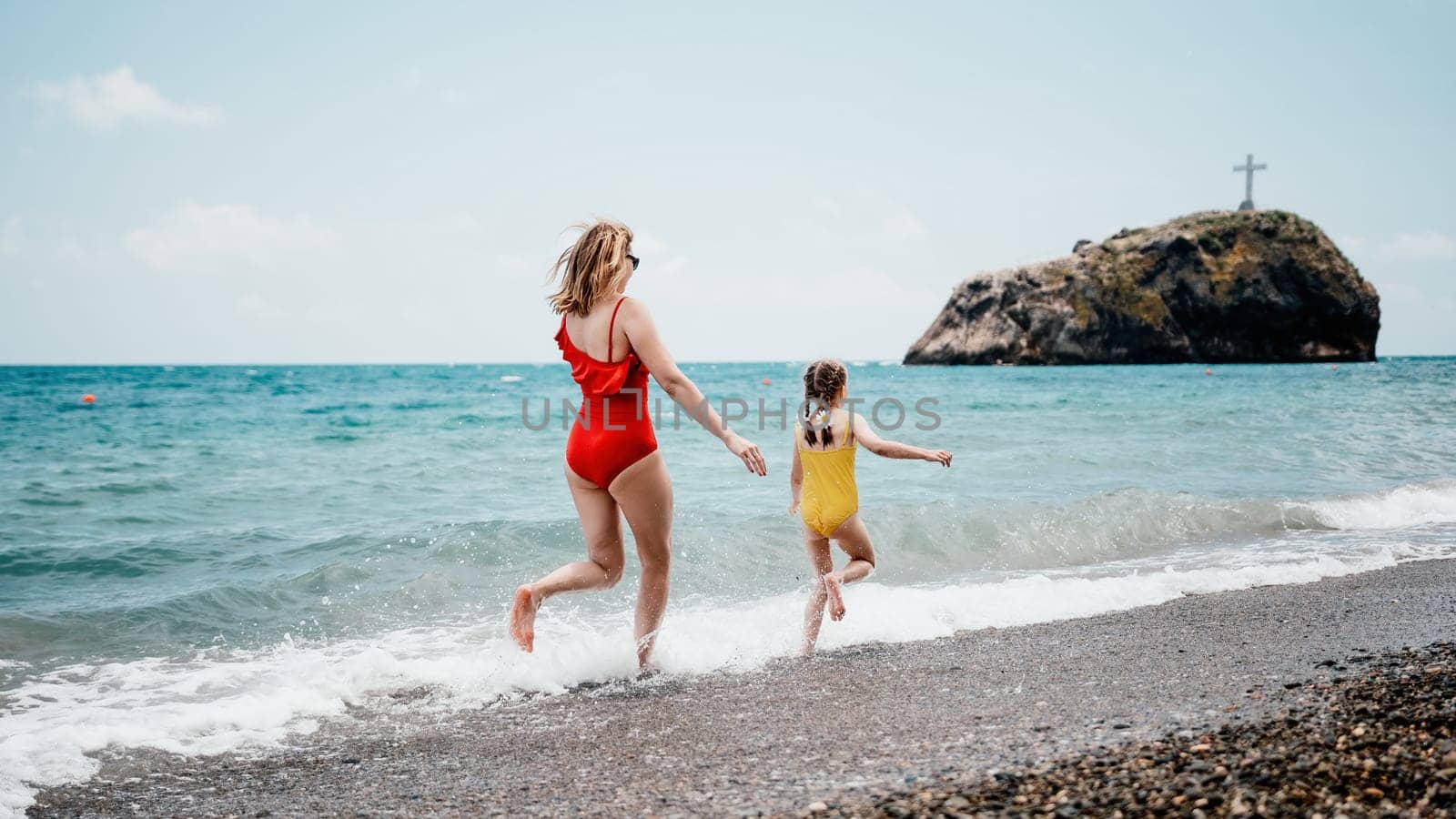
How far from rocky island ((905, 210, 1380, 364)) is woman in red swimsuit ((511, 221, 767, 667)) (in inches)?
2856

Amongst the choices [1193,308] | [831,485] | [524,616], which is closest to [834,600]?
[831,485]

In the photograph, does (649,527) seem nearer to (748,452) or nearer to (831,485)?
(748,452)

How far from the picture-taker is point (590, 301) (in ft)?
14.0

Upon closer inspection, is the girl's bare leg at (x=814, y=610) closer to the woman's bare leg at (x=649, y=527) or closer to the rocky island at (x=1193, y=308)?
the woman's bare leg at (x=649, y=527)

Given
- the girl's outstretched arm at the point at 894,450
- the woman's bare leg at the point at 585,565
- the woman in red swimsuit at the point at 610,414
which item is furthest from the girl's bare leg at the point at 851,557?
the woman's bare leg at the point at 585,565

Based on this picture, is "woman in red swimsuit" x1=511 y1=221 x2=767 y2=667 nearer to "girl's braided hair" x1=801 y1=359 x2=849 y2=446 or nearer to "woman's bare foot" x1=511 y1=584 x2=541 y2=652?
"woman's bare foot" x1=511 y1=584 x2=541 y2=652

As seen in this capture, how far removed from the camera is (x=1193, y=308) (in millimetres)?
74125

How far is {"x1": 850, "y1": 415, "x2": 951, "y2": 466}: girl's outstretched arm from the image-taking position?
500 cm

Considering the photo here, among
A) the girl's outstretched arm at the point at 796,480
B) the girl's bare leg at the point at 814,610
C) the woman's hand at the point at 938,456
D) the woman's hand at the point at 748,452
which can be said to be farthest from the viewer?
the girl's outstretched arm at the point at 796,480

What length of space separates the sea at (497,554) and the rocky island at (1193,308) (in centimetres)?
5578

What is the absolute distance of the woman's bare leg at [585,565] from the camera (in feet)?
14.9

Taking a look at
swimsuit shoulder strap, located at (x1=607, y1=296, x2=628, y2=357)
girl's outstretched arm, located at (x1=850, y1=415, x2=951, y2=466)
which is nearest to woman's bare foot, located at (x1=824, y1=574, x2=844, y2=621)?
girl's outstretched arm, located at (x1=850, y1=415, x2=951, y2=466)

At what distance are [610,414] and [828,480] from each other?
5.32 feet

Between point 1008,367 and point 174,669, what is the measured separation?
68996 millimetres
